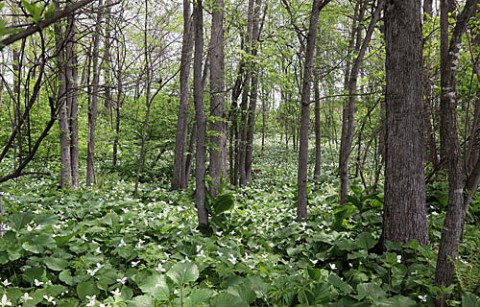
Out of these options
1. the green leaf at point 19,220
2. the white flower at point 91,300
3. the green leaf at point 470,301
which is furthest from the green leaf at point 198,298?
the green leaf at point 19,220

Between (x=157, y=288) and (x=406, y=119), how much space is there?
233cm

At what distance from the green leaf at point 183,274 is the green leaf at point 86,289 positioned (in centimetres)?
55

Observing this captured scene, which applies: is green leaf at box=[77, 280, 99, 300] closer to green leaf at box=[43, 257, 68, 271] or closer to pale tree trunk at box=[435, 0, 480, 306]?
green leaf at box=[43, 257, 68, 271]

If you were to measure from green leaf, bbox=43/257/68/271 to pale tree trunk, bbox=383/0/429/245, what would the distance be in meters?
2.56

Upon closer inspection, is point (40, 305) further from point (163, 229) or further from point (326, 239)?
point (326, 239)

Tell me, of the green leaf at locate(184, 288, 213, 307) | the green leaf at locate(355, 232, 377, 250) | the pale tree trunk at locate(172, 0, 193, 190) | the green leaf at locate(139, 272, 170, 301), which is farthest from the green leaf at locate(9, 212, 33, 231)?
the pale tree trunk at locate(172, 0, 193, 190)

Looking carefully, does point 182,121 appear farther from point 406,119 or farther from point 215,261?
point 406,119

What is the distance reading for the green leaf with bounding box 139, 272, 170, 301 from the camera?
217 cm

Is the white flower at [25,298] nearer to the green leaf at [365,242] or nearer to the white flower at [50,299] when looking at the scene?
the white flower at [50,299]

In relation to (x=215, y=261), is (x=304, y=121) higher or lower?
higher

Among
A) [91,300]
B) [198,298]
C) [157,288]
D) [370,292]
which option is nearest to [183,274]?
[157,288]

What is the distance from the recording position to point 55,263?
8.78ft

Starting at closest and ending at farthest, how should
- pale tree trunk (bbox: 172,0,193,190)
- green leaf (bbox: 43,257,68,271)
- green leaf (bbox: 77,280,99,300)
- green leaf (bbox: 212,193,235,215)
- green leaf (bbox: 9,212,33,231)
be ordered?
1. green leaf (bbox: 77,280,99,300)
2. green leaf (bbox: 43,257,68,271)
3. green leaf (bbox: 9,212,33,231)
4. green leaf (bbox: 212,193,235,215)
5. pale tree trunk (bbox: 172,0,193,190)

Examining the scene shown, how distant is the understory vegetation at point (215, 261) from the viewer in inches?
91.7
